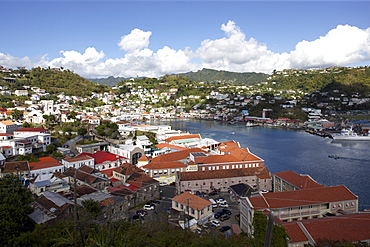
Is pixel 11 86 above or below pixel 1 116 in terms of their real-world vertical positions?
above

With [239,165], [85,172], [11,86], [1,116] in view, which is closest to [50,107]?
[1,116]

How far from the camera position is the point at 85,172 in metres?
7.75

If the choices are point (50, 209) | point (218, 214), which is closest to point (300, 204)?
point (218, 214)

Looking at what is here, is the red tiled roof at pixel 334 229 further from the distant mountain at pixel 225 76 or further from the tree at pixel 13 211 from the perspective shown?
the distant mountain at pixel 225 76

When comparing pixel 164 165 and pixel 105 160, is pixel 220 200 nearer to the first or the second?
pixel 164 165

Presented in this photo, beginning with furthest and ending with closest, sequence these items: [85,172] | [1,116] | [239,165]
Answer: [1,116] < [239,165] < [85,172]

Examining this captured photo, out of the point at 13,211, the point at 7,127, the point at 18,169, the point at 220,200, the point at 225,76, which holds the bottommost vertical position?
the point at 220,200

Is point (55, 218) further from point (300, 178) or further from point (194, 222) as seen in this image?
point (300, 178)

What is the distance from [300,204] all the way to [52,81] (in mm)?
30902

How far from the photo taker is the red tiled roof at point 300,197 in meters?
5.31

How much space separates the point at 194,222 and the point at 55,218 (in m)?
2.60

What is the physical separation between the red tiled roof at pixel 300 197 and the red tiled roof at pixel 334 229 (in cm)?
81

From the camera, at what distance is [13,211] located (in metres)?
4.19

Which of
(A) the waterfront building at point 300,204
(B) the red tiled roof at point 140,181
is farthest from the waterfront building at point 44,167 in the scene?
(A) the waterfront building at point 300,204
